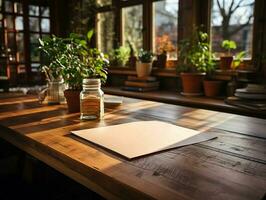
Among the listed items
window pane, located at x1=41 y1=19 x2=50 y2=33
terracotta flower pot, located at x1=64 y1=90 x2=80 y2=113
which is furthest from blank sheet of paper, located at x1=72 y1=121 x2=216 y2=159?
window pane, located at x1=41 y1=19 x2=50 y2=33

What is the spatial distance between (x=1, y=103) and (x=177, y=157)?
1470 millimetres

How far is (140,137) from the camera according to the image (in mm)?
1041

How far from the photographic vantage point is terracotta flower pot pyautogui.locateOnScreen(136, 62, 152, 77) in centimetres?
336

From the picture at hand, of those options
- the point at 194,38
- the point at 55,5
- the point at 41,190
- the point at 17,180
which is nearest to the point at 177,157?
the point at 41,190

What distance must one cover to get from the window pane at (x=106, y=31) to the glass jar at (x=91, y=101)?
292cm

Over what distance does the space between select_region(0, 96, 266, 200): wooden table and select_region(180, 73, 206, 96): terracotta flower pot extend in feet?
4.74

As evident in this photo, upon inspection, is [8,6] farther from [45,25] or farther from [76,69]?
[76,69]

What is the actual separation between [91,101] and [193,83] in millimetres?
1700

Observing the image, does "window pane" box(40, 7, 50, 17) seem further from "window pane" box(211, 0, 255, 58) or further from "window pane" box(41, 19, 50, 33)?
"window pane" box(211, 0, 255, 58)

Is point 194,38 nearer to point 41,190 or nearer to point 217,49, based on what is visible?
point 217,49

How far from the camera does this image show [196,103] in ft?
7.91

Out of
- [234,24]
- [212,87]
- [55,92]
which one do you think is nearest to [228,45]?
[234,24]

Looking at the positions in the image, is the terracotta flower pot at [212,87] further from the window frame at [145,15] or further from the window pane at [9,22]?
the window pane at [9,22]

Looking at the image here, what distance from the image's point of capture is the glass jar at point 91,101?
4.50ft
